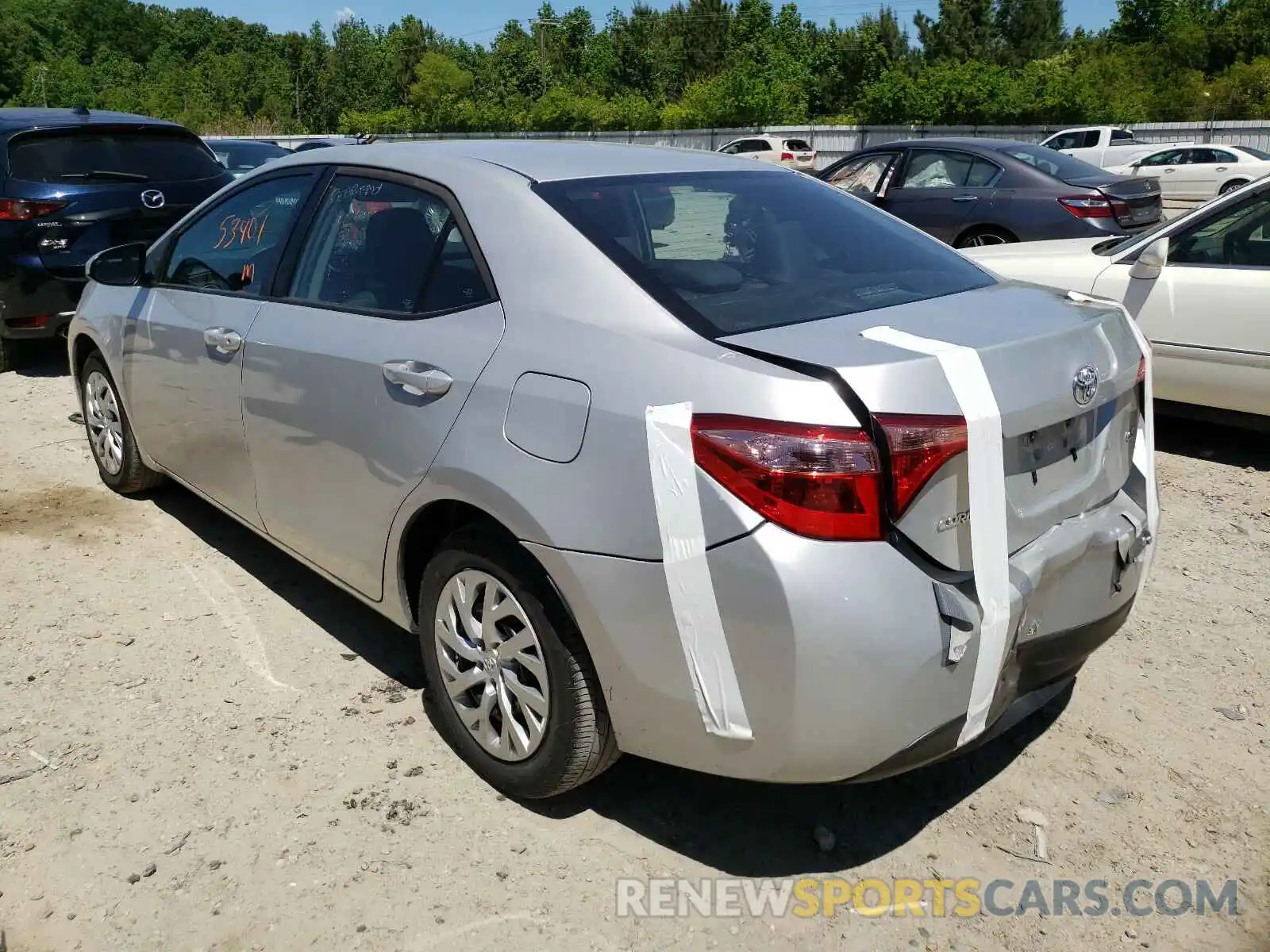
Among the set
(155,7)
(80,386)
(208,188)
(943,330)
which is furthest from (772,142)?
(155,7)

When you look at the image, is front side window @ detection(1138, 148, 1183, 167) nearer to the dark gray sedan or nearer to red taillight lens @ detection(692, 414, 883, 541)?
the dark gray sedan

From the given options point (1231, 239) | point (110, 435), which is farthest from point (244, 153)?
point (1231, 239)

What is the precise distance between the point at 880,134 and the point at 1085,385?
41.4m

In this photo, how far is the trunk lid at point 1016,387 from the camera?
2309 millimetres

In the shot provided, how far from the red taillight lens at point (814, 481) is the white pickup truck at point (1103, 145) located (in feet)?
85.3

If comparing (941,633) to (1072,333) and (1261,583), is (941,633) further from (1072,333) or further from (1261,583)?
(1261,583)

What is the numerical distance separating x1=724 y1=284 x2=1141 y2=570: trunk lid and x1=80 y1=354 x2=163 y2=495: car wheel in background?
360cm

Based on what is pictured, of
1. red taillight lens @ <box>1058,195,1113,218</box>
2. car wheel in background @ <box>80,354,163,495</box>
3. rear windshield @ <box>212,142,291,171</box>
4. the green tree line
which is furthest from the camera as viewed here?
the green tree line

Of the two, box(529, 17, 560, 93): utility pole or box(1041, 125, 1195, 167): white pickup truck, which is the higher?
box(529, 17, 560, 93): utility pole

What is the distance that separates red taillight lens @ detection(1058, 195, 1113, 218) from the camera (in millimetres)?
9883

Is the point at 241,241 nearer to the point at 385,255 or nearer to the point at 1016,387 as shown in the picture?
the point at 385,255

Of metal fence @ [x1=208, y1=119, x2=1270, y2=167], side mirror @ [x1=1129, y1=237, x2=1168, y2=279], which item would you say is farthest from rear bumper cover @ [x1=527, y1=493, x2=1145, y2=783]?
metal fence @ [x1=208, y1=119, x2=1270, y2=167]

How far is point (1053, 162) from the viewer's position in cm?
1069

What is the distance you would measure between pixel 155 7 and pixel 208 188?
118868mm
